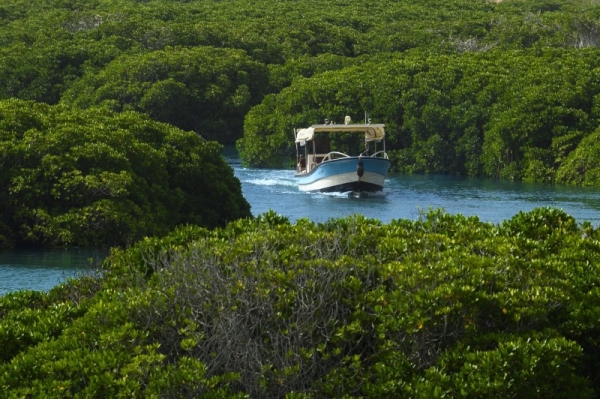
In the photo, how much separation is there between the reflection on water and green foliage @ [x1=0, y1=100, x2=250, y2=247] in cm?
66

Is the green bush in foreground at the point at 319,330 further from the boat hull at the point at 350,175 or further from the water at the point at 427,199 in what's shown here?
the boat hull at the point at 350,175

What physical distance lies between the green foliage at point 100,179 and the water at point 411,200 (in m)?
1.14

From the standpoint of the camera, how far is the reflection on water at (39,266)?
86.3 feet

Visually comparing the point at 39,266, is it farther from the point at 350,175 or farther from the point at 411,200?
the point at 411,200

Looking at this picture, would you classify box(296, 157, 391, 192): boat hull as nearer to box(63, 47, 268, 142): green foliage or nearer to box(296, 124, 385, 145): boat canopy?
box(296, 124, 385, 145): boat canopy

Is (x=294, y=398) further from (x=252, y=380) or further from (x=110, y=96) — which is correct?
(x=110, y=96)

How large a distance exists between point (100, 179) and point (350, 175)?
16.7 m

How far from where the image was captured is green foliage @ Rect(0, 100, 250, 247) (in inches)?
1237

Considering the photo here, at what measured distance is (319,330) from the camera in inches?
425

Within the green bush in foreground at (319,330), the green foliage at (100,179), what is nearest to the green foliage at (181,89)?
the green foliage at (100,179)

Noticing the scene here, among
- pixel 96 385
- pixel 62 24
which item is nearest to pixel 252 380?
pixel 96 385

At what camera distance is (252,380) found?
34.9 ft

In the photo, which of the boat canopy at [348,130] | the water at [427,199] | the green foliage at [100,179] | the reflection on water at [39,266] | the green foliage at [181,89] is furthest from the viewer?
the green foliage at [181,89]

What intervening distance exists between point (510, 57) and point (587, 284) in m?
60.9
